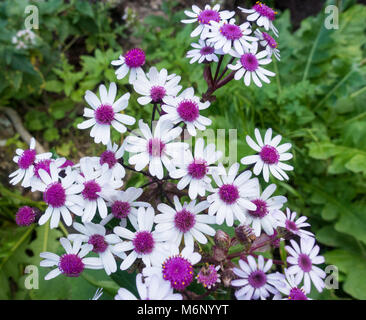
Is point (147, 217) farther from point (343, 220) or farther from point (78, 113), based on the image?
point (78, 113)

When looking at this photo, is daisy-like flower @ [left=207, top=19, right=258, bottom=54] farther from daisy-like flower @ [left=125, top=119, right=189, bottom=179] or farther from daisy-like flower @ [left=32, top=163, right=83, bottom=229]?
daisy-like flower @ [left=32, top=163, right=83, bottom=229]

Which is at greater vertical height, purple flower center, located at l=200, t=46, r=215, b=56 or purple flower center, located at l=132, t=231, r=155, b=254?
purple flower center, located at l=200, t=46, r=215, b=56

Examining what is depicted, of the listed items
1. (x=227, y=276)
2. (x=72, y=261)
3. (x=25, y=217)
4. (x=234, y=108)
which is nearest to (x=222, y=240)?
(x=227, y=276)

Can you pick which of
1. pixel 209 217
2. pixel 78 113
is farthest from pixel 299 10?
pixel 209 217

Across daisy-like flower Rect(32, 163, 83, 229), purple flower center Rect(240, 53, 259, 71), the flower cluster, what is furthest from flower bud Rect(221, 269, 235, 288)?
purple flower center Rect(240, 53, 259, 71)

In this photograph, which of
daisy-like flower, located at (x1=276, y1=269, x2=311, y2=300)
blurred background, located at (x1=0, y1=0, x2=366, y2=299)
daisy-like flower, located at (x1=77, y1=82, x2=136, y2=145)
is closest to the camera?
daisy-like flower, located at (x1=276, y1=269, x2=311, y2=300)

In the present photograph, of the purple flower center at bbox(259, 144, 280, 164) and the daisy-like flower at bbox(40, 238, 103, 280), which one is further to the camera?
the purple flower center at bbox(259, 144, 280, 164)

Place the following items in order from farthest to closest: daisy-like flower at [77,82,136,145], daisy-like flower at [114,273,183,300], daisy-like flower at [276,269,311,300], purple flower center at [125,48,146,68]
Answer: purple flower center at [125,48,146,68], daisy-like flower at [77,82,136,145], daisy-like flower at [276,269,311,300], daisy-like flower at [114,273,183,300]

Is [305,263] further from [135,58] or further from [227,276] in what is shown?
[135,58]
